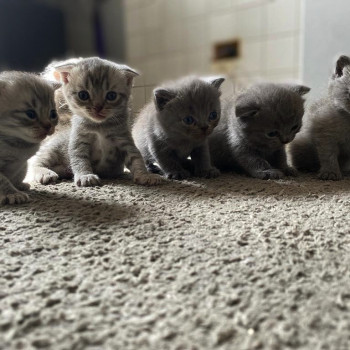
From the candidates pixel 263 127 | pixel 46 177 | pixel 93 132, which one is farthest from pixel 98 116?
pixel 263 127

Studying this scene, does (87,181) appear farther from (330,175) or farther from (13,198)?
(330,175)

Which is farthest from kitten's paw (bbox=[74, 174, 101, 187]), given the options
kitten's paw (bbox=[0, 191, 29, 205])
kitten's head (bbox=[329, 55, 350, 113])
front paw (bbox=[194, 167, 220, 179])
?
kitten's head (bbox=[329, 55, 350, 113])

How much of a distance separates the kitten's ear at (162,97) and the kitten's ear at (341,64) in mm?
745

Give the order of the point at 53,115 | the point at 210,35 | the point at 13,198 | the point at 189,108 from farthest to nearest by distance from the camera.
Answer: the point at 210,35 < the point at 189,108 < the point at 53,115 < the point at 13,198

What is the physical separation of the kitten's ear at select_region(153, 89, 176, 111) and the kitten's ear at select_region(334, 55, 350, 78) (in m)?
0.74

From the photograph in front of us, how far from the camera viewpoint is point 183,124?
1680 mm

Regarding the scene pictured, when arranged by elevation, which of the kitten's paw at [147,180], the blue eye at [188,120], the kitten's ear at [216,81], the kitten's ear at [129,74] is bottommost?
the kitten's paw at [147,180]

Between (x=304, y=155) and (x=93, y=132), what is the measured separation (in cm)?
103

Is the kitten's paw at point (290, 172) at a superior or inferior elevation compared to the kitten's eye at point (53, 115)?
inferior

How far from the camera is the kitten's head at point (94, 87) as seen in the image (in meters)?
1.55

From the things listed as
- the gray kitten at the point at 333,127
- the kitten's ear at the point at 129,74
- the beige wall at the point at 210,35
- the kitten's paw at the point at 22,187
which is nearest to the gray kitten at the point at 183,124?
the kitten's ear at the point at 129,74

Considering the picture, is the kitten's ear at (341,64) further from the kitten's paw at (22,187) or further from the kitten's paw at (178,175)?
the kitten's paw at (22,187)

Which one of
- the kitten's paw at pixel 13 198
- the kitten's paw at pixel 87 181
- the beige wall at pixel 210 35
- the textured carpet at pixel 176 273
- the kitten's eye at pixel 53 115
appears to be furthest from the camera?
the beige wall at pixel 210 35

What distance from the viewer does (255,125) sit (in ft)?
5.61
